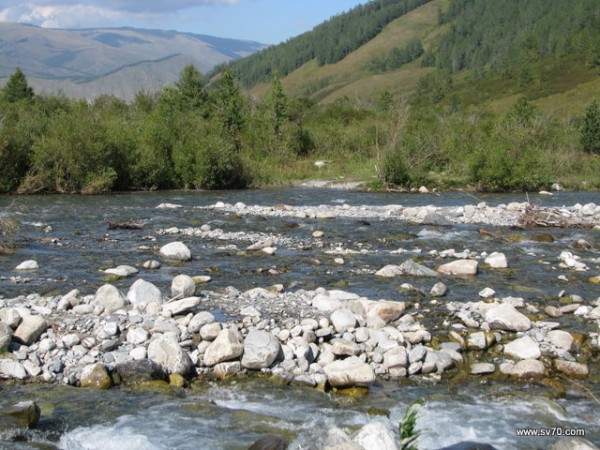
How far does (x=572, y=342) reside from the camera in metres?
9.19

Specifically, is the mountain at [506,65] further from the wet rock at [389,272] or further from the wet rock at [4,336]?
the wet rock at [4,336]

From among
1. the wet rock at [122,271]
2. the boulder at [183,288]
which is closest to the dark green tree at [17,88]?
the wet rock at [122,271]

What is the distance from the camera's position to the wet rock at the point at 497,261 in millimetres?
14297

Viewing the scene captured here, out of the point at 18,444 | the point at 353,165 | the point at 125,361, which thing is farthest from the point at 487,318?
the point at 353,165

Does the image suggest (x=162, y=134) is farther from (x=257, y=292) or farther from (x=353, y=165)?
(x=257, y=292)

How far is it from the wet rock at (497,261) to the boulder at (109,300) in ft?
27.4

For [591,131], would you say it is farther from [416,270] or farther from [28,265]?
[28,265]

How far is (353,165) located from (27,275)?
36.8m

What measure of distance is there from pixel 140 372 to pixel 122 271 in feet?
18.6

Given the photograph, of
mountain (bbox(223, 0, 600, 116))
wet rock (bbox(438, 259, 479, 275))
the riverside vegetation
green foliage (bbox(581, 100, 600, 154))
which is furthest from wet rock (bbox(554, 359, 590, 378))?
mountain (bbox(223, 0, 600, 116))

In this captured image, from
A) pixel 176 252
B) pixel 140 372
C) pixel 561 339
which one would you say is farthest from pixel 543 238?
pixel 140 372

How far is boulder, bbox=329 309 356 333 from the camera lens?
9414mm

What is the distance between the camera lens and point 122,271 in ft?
43.4

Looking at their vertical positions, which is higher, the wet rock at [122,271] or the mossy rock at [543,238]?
the wet rock at [122,271]
